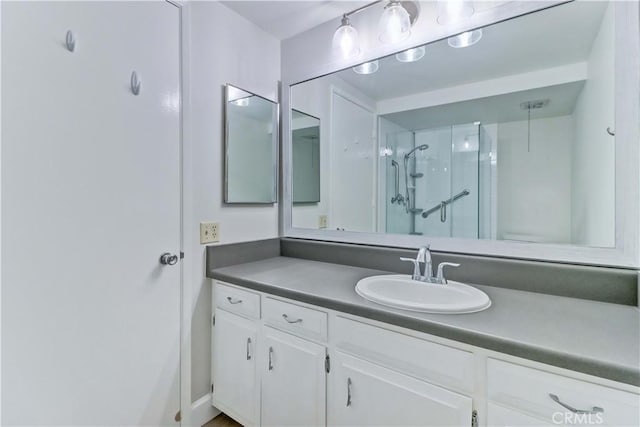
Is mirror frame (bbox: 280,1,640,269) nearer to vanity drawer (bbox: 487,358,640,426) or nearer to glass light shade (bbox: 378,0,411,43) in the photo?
glass light shade (bbox: 378,0,411,43)

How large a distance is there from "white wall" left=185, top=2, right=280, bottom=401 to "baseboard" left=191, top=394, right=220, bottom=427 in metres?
0.03

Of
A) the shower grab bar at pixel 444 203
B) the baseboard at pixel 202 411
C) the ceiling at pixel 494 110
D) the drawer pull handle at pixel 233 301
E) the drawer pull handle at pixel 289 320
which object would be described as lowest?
the baseboard at pixel 202 411

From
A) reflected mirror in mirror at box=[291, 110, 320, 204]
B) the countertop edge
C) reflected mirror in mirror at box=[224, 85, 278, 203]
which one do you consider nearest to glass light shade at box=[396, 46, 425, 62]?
reflected mirror in mirror at box=[291, 110, 320, 204]

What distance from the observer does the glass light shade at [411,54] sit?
151 centimetres

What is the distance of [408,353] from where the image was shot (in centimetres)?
96

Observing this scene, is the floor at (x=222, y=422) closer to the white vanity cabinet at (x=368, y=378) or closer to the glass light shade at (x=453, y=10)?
the white vanity cabinet at (x=368, y=378)

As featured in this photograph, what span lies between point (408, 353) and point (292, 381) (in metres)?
0.57

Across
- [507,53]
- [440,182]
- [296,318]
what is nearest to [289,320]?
[296,318]

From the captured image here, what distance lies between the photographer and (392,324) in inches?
38.7

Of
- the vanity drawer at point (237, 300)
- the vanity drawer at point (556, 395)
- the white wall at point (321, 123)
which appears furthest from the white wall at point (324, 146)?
the vanity drawer at point (556, 395)

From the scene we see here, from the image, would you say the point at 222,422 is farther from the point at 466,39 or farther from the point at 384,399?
the point at 466,39

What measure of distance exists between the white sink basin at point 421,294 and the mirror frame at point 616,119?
24cm

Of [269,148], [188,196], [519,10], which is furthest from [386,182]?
[188,196]

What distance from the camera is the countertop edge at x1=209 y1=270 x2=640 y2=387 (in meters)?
0.68
